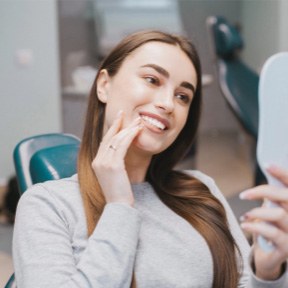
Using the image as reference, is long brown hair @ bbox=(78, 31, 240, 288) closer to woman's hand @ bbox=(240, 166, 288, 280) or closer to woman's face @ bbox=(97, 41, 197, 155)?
woman's face @ bbox=(97, 41, 197, 155)

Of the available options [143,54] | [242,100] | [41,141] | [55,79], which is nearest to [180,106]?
[143,54]

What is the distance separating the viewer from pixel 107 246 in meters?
0.92

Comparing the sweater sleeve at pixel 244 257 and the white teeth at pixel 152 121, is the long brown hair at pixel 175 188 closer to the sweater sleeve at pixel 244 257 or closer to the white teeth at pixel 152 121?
the sweater sleeve at pixel 244 257

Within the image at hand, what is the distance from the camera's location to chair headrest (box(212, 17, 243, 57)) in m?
2.61

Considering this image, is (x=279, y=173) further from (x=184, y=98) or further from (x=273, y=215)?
(x=184, y=98)

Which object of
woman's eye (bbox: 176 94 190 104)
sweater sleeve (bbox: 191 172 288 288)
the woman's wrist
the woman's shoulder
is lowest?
sweater sleeve (bbox: 191 172 288 288)

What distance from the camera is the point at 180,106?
111 centimetres

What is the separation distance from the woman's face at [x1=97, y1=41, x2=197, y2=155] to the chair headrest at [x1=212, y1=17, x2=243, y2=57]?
61.3 inches

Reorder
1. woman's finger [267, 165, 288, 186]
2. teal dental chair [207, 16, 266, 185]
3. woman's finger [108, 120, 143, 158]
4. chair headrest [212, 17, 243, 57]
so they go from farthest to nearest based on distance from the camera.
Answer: chair headrest [212, 17, 243, 57] < teal dental chair [207, 16, 266, 185] < woman's finger [108, 120, 143, 158] < woman's finger [267, 165, 288, 186]

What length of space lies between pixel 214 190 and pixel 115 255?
44 cm

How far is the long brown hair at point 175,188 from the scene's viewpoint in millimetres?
1089

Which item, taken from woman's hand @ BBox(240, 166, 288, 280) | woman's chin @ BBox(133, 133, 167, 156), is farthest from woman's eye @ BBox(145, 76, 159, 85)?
woman's hand @ BBox(240, 166, 288, 280)

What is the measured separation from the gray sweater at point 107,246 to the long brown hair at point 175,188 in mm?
22

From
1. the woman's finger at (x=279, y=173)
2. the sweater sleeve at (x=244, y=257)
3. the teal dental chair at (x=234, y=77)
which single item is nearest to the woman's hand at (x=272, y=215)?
the woman's finger at (x=279, y=173)
